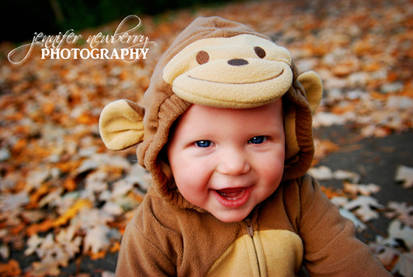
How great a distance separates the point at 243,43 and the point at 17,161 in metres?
3.15

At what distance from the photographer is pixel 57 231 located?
2.46 metres

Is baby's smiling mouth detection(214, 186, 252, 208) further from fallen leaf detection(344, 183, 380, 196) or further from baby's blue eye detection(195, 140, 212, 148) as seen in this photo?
fallen leaf detection(344, 183, 380, 196)

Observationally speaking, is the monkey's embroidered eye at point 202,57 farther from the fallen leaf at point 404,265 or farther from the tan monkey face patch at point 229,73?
the fallen leaf at point 404,265

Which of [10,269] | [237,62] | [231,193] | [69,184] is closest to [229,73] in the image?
[237,62]

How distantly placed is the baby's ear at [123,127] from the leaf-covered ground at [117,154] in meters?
1.12

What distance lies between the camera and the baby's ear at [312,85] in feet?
4.72

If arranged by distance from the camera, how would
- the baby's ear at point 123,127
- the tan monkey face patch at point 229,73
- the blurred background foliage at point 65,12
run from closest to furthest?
the tan monkey face patch at point 229,73 < the baby's ear at point 123,127 < the blurred background foliage at point 65,12

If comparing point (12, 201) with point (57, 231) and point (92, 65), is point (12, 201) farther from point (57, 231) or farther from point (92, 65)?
point (92, 65)

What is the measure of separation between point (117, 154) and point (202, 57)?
231cm

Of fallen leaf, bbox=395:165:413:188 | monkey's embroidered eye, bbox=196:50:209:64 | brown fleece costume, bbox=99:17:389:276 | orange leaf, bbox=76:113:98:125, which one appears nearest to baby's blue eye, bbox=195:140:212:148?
brown fleece costume, bbox=99:17:389:276

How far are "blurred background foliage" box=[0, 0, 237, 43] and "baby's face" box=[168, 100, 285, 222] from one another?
9468 millimetres

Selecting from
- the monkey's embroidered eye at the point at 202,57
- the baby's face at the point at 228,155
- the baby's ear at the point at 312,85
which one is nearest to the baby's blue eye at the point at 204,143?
the baby's face at the point at 228,155

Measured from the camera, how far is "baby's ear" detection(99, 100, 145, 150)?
139 cm

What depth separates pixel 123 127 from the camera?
143 cm
